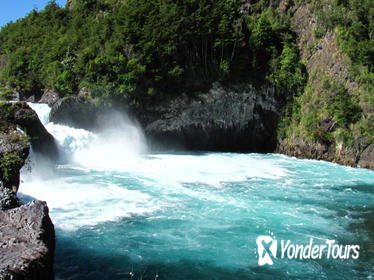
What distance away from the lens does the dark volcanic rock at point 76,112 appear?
2550 centimetres

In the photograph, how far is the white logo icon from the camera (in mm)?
10359

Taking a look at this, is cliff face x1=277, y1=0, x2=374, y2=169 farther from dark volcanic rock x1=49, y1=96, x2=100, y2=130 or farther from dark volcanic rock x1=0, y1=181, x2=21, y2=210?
dark volcanic rock x1=0, y1=181, x2=21, y2=210

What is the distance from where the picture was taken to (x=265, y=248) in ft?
36.6

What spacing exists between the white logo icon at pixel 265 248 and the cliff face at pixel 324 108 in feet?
48.6

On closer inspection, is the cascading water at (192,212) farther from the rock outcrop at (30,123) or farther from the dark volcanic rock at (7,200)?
the dark volcanic rock at (7,200)

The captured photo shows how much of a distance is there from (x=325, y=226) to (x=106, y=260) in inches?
282

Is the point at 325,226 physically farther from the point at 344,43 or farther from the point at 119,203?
the point at 344,43

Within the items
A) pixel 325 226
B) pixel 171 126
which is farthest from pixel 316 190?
pixel 171 126

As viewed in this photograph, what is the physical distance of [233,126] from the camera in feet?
95.0

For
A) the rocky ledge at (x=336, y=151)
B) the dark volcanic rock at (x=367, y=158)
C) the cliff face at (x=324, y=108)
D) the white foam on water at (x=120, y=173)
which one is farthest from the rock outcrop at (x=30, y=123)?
the dark volcanic rock at (x=367, y=158)

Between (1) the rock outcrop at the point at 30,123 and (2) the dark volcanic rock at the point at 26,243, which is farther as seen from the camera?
(1) the rock outcrop at the point at 30,123

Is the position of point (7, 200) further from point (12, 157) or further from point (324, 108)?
point (324, 108)

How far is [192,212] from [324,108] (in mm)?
16191

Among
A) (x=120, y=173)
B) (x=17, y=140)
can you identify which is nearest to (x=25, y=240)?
(x=17, y=140)
